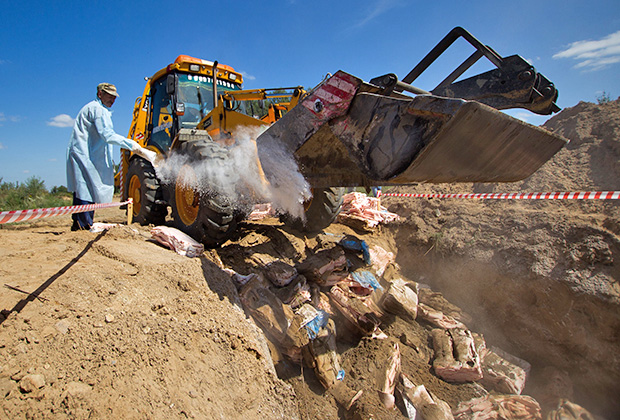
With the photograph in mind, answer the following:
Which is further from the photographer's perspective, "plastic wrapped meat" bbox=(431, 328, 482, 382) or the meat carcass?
the meat carcass

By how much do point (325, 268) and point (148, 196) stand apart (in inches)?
113

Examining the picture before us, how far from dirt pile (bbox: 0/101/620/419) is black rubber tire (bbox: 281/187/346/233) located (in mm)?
240

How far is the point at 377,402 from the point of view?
279cm

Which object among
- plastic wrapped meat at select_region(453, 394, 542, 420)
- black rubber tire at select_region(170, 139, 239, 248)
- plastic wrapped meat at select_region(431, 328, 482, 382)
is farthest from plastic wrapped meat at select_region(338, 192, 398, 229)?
plastic wrapped meat at select_region(453, 394, 542, 420)

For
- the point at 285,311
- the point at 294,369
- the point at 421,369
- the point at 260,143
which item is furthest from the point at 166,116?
the point at 421,369

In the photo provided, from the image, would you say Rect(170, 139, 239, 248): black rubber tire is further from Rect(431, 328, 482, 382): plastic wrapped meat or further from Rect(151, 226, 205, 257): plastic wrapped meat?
Rect(431, 328, 482, 382): plastic wrapped meat

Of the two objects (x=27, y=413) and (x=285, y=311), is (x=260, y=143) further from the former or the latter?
(x=27, y=413)

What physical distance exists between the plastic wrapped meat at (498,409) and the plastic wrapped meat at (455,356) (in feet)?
0.89

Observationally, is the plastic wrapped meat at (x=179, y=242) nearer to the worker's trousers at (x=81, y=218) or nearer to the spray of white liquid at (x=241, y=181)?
the spray of white liquid at (x=241, y=181)

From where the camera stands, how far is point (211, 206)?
3.41 m

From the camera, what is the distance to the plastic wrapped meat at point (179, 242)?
3402mm

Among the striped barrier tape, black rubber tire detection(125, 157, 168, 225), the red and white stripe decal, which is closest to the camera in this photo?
the red and white stripe decal

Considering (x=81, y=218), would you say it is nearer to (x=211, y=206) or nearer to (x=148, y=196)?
(x=148, y=196)

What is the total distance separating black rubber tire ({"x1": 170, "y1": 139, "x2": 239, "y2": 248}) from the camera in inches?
135
